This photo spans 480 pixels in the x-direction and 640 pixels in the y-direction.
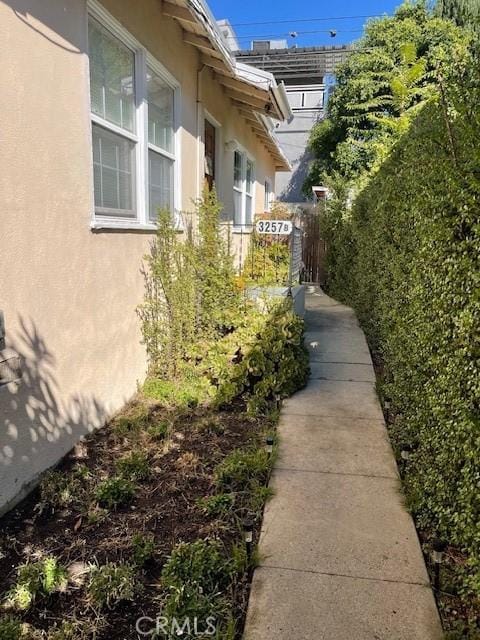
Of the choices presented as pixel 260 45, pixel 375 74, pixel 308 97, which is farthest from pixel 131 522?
pixel 260 45

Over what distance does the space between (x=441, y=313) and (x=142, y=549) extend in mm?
2072

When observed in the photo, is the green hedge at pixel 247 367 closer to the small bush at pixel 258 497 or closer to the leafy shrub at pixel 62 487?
the small bush at pixel 258 497

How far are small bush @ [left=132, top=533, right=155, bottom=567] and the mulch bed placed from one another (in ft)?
0.14

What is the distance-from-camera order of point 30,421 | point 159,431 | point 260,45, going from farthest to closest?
point 260,45
point 159,431
point 30,421

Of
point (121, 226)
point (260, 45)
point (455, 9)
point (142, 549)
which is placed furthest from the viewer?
point (260, 45)

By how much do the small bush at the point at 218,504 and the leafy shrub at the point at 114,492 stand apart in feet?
1.58

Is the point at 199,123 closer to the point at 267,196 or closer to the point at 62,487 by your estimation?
the point at 62,487

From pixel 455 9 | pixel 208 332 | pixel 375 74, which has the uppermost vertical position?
pixel 455 9

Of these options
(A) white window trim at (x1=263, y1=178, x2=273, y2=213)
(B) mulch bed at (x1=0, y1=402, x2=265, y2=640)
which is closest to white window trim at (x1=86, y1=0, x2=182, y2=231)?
(B) mulch bed at (x1=0, y1=402, x2=265, y2=640)

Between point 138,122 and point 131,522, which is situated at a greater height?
point 138,122

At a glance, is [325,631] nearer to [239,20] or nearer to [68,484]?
[68,484]

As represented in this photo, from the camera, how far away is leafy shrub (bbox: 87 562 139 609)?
2215mm

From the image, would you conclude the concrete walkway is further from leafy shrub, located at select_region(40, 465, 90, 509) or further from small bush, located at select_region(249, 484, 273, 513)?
leafy shrub, located at select_region(40, 465, 90, 509)

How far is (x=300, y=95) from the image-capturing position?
22.8 m
